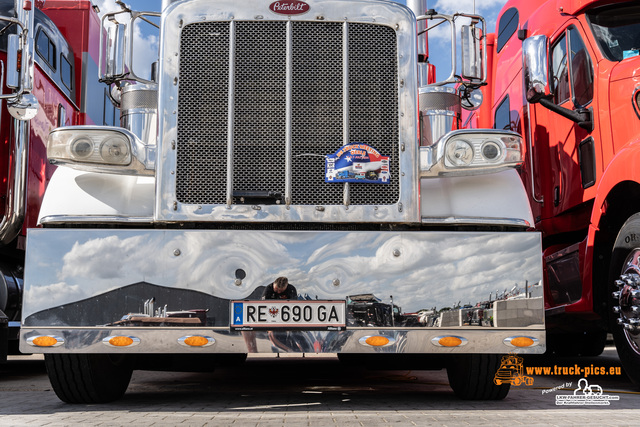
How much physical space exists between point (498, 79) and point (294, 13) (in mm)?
3713

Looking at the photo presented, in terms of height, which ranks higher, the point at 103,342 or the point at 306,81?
the point at 306,81

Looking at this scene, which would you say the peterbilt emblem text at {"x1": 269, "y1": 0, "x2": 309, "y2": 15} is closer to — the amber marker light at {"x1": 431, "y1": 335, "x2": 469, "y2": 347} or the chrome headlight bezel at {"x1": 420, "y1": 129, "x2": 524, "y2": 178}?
the chrome headlight bezel at {"x1": 420, "y1": 129, "x2": 524, "y2": 178}

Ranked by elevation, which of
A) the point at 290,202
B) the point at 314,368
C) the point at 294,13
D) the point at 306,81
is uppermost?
the point at 294,13

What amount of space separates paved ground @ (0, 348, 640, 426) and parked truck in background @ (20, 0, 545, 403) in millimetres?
323

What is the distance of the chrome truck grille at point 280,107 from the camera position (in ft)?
14.3

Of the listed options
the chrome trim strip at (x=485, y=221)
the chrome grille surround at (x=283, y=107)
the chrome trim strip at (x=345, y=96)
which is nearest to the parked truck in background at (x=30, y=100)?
the chrome grille surround at (x=283, y=107)

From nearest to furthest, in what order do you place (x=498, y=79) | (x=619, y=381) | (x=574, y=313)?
1. (x=574, y=313)
2. (x=619, y=381)
3. (x=498, y=79)

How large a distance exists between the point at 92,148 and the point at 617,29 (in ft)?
12.9

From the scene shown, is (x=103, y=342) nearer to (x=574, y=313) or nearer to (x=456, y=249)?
(x=456, y=249)

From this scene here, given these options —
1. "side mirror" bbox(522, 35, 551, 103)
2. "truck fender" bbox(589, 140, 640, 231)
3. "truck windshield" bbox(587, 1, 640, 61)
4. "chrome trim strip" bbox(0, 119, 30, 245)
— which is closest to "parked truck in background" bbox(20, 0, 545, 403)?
"side mirror" bbox(522, 35, 551, 103)

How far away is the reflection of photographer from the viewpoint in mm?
4008

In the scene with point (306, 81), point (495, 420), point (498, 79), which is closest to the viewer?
point (495, 420)

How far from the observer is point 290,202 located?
170 inches

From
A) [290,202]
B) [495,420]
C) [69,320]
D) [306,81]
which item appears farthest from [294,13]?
[495,420]
